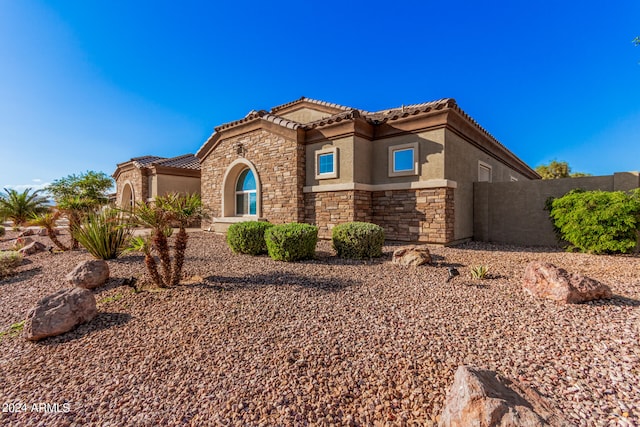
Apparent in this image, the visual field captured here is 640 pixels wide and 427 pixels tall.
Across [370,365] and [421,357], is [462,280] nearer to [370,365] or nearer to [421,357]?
[421,357]

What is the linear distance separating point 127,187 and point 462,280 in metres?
23.7

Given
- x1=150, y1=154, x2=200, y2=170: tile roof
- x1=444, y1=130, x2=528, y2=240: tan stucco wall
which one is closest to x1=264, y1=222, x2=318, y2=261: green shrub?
x1=444, y1=130, x2=528, y2=240: tan stucco wall

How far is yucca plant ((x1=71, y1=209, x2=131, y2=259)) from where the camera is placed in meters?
7.56

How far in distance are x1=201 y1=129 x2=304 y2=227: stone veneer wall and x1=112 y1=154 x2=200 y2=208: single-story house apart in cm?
596

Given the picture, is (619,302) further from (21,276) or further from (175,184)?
(175,184)

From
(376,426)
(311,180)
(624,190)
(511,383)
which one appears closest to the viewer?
(376,426)

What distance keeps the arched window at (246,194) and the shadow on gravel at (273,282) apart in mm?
8482

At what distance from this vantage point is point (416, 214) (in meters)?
10.2

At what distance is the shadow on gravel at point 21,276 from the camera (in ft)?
21.5

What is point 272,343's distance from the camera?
3359 mm

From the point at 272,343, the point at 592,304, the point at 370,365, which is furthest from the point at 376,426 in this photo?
the point at 592,304

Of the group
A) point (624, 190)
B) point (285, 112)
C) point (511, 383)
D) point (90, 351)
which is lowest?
point (90, 351)

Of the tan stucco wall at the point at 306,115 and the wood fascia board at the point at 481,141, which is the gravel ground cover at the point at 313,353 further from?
the tan stucco wall at the point at 306,115

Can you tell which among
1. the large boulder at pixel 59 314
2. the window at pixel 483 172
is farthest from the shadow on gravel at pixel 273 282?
the window at pixel 483 172
